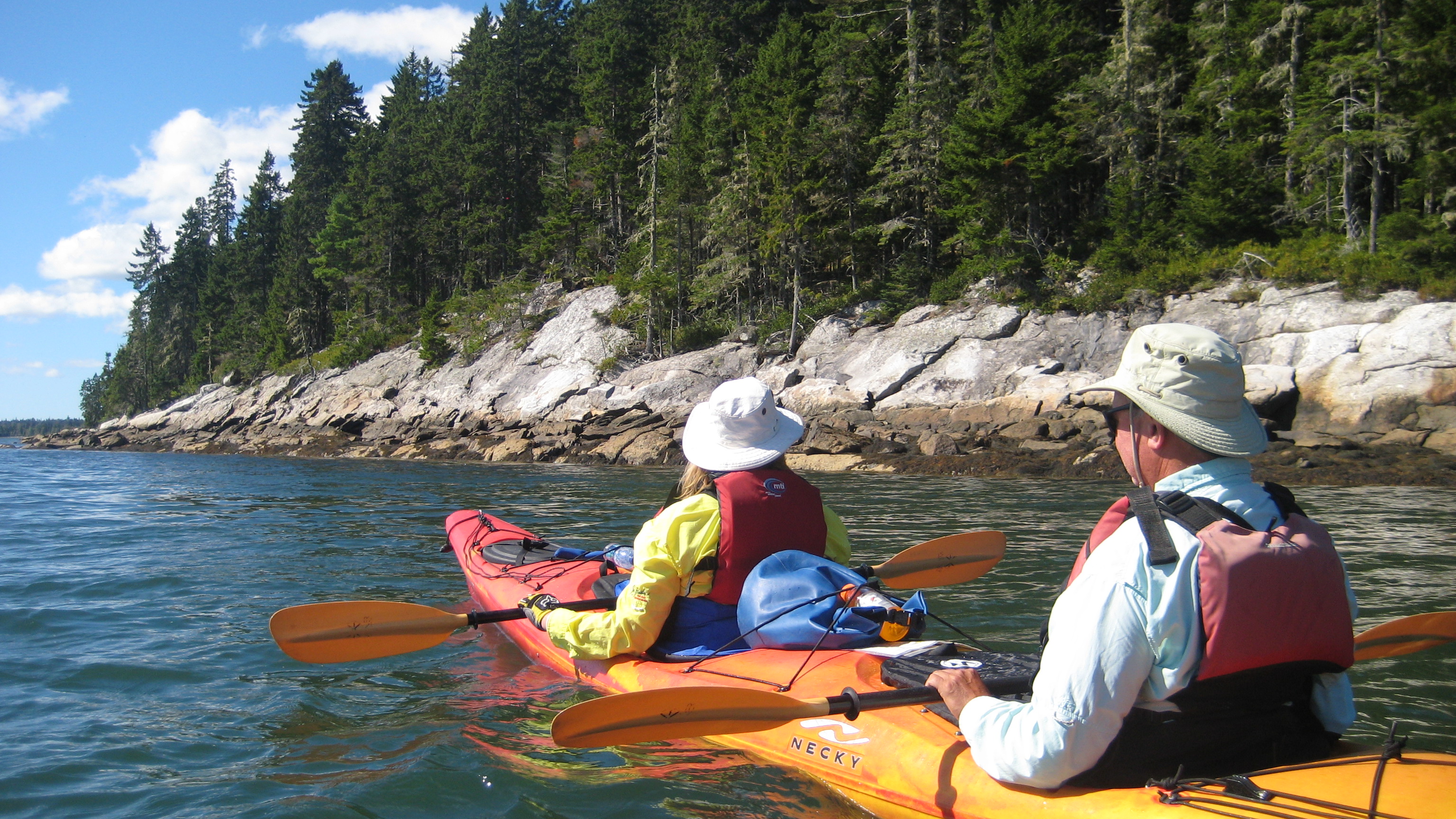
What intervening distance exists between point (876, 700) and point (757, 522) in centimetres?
102

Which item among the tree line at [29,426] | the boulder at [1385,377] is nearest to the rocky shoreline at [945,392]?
the boulder at [1385,377]

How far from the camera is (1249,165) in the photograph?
22625mm

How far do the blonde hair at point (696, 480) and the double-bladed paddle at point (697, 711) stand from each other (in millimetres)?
1061

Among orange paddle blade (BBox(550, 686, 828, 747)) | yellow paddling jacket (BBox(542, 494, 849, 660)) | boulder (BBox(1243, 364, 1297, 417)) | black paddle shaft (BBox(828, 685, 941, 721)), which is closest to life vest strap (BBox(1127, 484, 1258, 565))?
black paddle shaft (BBox(828, 685, 941, 721))

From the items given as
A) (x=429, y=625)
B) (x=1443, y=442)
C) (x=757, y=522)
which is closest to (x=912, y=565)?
(x=757, y=522)

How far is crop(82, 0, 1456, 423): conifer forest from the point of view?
20.7 meters

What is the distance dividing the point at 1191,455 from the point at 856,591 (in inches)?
75.1

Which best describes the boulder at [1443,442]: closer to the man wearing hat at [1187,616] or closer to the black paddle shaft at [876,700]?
the black paddle shaft at [876,700]

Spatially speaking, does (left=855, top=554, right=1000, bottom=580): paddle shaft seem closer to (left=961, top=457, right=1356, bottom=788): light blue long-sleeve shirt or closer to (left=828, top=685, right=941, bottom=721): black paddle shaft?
(left=828, top=685, right=941, bottom=721): black paddle shaft

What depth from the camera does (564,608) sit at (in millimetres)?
4566

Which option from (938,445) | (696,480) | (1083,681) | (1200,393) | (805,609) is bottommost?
(938,445)

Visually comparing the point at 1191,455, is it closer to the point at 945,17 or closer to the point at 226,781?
the point at 226,781

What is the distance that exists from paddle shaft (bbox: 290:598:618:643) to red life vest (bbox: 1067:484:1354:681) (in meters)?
3.17

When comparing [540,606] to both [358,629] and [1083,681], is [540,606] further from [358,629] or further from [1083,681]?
[1083,681]
